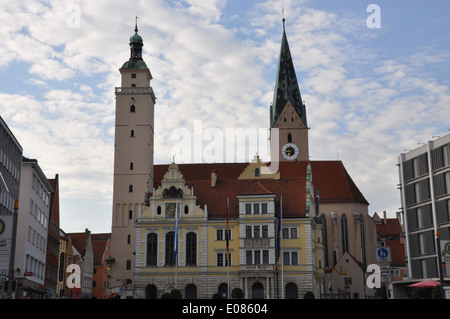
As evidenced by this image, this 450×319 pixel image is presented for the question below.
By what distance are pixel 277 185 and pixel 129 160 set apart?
25.6 metres

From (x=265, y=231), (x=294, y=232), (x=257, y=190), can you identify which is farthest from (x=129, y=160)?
(x=294, y=232)

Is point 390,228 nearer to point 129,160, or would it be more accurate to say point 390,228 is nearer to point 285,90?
point 285,90

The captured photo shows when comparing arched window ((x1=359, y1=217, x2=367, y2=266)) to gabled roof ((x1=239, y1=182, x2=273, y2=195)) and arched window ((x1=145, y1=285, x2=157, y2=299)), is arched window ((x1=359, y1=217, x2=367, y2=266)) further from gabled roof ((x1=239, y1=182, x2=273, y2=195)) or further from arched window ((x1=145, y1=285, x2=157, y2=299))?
arched window ((x1=145, y1=285, x2=157, y2=299))

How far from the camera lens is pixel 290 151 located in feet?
352

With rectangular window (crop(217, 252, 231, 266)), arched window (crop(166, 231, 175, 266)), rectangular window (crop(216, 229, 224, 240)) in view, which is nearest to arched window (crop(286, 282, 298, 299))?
rectangular window (crop(217, 252, 231, 266))

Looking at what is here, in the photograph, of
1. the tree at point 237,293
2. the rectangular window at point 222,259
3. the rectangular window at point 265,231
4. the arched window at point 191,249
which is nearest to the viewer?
the tree at point 237,293

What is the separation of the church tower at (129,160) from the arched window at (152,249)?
1347 cm

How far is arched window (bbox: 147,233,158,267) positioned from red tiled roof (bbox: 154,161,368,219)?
7.24 metres

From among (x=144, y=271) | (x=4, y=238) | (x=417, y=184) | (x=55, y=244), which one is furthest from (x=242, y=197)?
(x=4, y=238)

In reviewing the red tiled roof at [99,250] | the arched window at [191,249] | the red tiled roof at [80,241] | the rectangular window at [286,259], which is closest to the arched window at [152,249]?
the arched window at [191,249]

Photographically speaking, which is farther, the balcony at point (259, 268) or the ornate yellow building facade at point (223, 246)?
the ornate yellow building facade at point (223, 246)

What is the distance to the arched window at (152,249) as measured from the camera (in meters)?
73.1

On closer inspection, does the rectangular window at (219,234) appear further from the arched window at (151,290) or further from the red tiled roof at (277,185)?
the arched window at (151,290)

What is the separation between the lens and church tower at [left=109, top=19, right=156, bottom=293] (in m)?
88.3
